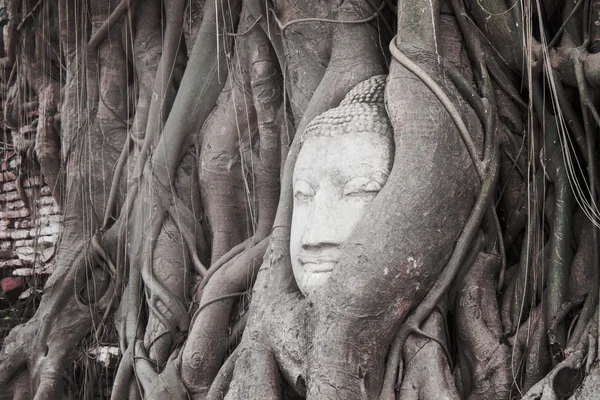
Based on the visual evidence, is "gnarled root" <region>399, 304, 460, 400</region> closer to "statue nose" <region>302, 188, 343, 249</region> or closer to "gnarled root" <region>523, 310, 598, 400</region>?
"gnarled root" <region>523, 310, 598, 400</region>

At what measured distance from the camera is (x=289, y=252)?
307cm

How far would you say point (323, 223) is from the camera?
2834 millimetres

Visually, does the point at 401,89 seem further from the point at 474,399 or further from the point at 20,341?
the point at 20,341

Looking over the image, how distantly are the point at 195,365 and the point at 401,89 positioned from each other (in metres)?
1.34

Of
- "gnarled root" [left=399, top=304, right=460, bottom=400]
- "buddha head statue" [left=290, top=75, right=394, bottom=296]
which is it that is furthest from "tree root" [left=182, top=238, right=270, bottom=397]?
"gnarled root" [left=399, top=304, right=460, bottom=400]

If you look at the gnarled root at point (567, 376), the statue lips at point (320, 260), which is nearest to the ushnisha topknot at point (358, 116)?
the statue lips at point (320, 260)

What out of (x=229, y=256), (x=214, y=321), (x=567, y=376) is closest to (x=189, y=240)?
(x=229, y=256)

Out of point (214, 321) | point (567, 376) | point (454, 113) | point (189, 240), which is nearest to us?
point (567, 376)

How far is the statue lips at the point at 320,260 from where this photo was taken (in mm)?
2814

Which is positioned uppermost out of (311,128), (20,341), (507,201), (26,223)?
(311,128)

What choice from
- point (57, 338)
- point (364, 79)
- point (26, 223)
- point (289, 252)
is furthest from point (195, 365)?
point (26, 223)

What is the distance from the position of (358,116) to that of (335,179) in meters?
0.22

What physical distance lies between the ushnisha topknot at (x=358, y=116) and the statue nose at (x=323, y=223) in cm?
22

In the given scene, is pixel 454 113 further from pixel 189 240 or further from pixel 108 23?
pixel 108 23
